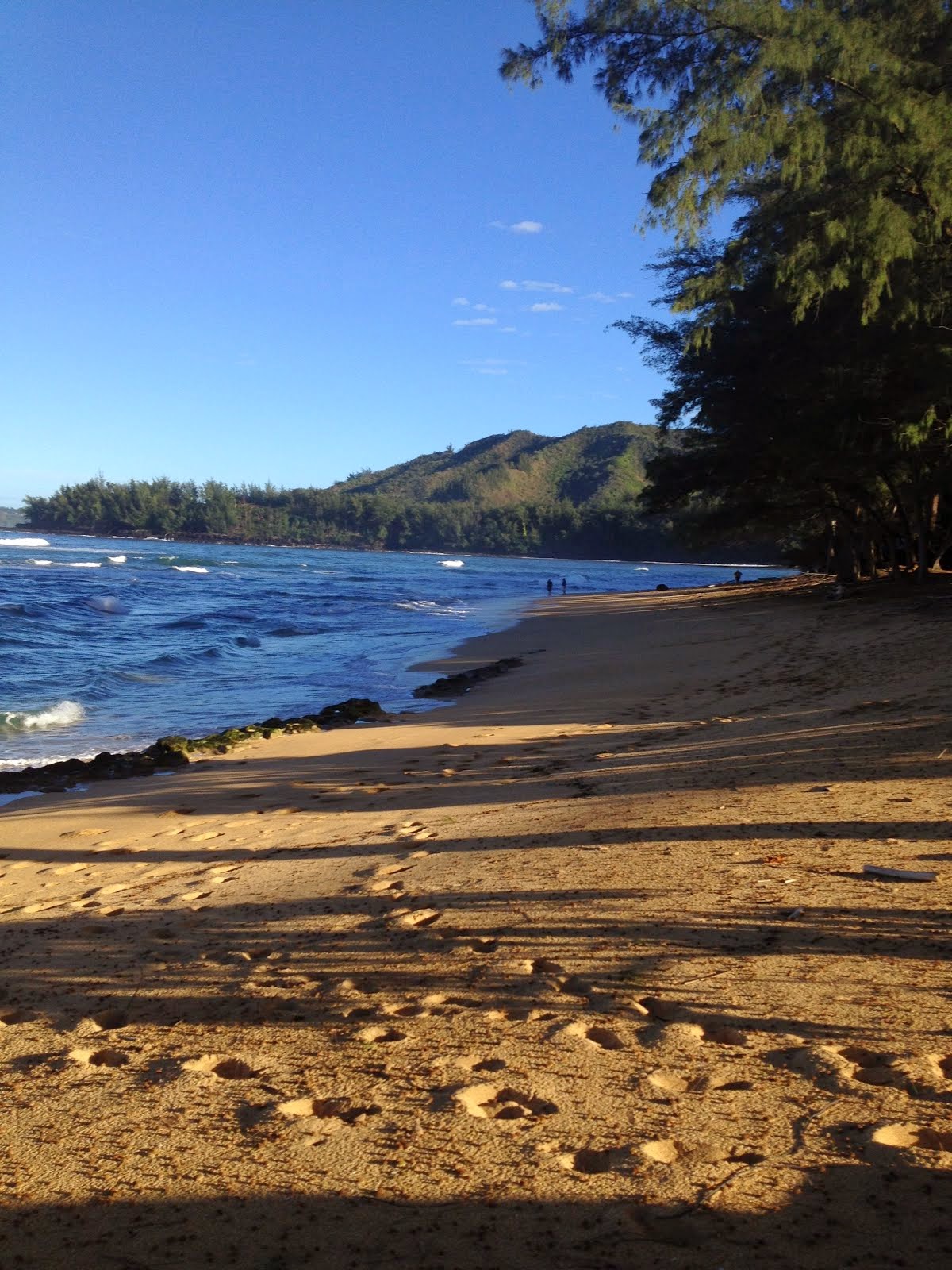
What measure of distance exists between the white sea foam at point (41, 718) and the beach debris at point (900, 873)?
11.0 metres

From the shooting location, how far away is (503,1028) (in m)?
3.03

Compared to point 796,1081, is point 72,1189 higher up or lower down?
lower down

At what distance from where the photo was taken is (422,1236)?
2146 millimetres

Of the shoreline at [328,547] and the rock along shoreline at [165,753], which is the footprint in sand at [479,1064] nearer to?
the rock along shoreline at [165,753]

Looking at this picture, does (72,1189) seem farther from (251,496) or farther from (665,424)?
(251,496)

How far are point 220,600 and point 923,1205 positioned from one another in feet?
122

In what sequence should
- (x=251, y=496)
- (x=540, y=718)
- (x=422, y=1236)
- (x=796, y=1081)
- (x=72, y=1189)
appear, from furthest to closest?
(x=251, y=496), (x=540, y=718), (x=796, y=1081), (x=72, y=1189), (x=422, y=1236)

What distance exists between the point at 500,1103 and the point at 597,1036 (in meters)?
0.44

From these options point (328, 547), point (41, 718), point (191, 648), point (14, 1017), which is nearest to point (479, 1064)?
point (14, 1017)

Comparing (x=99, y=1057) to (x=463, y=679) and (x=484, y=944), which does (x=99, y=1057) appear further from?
(x=463, y=679)

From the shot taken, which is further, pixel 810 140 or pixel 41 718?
pixel 41 718

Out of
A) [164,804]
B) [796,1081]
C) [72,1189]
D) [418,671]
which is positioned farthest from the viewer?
[418,671]

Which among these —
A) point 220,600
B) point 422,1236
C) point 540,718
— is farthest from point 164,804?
point 220,600

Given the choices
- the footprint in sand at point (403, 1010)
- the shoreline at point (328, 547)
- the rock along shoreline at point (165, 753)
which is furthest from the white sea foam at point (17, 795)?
the shoreline at point (328, 547)
